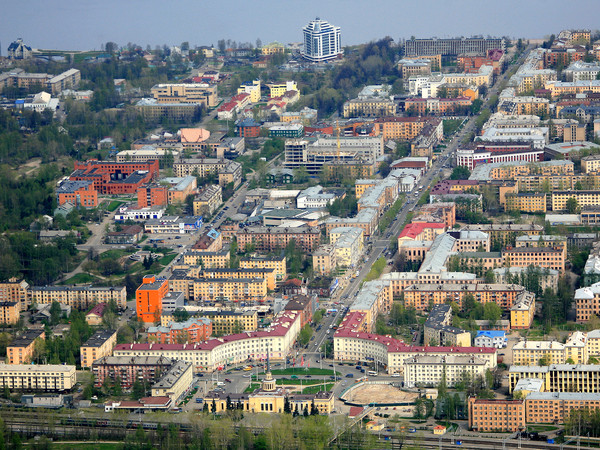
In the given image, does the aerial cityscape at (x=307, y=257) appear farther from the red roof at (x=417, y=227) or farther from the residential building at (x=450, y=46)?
the residential building at (x=450, y=46)

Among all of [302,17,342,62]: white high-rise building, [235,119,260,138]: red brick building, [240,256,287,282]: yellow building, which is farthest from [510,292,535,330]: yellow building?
[302,17,342,62]: white high-rise building

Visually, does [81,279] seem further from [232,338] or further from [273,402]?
[273,402]

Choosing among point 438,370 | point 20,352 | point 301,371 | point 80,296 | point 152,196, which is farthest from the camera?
point 152,196

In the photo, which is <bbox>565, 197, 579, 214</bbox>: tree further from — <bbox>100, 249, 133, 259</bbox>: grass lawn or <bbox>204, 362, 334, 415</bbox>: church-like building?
<bbox>204, 362, 334, 415</bbox>: church-like building

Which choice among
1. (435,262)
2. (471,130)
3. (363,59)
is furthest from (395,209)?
(363,59)

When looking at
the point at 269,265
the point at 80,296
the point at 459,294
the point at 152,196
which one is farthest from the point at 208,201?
the point at 459,294

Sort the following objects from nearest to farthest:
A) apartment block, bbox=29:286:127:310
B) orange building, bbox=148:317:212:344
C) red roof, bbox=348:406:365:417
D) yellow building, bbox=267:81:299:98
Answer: red roof, bbox=348:406:365:417 → orange building, bbox=148:317:212:344 → apartment block, bbox=29:286:127:310 → yellow building, bbox=267:81:299:98

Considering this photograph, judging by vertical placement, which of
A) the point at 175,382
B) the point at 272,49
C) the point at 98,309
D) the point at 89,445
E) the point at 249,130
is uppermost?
the point at 272,49
